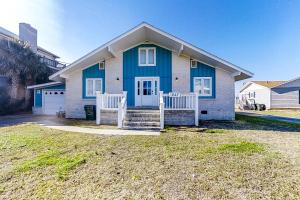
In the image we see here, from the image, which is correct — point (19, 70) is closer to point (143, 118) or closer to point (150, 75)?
point (150, 75)

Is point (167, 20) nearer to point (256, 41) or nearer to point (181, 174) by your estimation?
point (256, 41)

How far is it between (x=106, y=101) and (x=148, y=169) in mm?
7340

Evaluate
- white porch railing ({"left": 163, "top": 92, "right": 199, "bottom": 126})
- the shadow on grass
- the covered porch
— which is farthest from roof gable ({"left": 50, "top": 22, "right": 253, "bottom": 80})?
the shadow on grass

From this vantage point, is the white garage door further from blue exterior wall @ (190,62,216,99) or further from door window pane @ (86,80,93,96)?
blue exterior wall @ (190,62,216,99)

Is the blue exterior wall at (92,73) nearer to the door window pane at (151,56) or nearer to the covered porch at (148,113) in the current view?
the covered porch at (148,113)

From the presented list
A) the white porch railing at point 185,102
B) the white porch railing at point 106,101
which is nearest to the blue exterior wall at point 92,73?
the white porch railing at point 106,101

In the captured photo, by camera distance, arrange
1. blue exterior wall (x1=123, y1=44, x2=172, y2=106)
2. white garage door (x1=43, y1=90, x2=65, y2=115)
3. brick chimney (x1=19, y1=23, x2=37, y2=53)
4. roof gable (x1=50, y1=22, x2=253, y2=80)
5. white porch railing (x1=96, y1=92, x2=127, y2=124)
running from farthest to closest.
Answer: brick chimney (x1=19, y1=23, x2=37, y2=53), white garage door (x1=43, y1=90, x2=65, y2=115), blue exterior wall (x1=123, y1=44, x2=172, y2=106), roof gable (x1=50, y1=22, x2=253, y2=80), white porch railing (x1=96, y1=92, x2=127, y2=124)

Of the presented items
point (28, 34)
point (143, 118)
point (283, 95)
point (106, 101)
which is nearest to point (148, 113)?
point (143, 118)

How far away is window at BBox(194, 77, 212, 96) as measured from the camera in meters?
12.8

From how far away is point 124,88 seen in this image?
43.5 ft

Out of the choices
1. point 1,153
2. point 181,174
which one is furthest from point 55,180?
point 1,153

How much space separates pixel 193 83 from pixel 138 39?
4736 millimetres

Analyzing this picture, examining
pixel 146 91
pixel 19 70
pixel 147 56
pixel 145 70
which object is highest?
pixel 147 56

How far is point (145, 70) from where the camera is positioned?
1320cm
